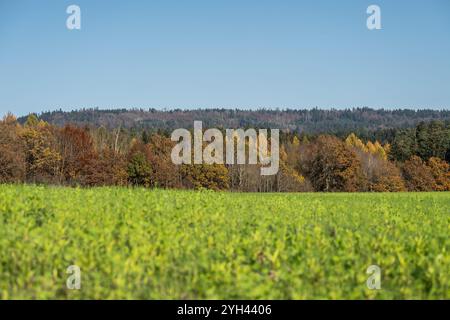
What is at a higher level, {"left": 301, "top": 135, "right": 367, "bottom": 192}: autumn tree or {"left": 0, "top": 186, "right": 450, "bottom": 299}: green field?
{"left": 0, "top": 186, "right": 450, "bottom": 299}: green field

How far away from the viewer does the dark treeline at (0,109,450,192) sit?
2633 inches

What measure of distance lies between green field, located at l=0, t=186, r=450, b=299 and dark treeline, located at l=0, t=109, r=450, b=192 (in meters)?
46.6

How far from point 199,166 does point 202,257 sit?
6437 centimetres

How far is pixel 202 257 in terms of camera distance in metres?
10.1

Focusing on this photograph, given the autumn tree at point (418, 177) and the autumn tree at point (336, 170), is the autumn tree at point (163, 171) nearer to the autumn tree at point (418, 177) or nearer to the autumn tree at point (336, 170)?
the autumn tree at point (336, 170)

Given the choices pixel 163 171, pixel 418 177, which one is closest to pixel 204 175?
pixel 163 171

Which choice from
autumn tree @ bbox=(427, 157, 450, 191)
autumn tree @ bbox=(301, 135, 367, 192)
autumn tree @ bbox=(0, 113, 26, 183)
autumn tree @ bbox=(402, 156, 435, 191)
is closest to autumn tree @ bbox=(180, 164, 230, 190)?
autumn tree @ bbox=(301, 135, 367, 192)

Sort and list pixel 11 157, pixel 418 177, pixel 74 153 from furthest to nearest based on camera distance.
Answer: pixel 418 177
pixel 74 153
pixel 11 157

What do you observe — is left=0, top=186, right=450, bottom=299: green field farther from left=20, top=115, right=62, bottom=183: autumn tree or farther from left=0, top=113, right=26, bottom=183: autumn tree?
left=20, top=115, right=62, bottom=183: autumn tree

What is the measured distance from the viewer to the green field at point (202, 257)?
9.34 m

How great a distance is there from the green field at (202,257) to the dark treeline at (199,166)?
46.6 meters

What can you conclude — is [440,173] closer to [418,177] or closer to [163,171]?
[418,177]

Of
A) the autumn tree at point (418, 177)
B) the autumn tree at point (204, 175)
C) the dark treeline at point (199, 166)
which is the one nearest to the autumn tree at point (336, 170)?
the dark treeline at point (199, 166)
